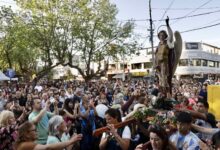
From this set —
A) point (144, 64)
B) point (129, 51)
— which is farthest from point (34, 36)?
point (144, 64)

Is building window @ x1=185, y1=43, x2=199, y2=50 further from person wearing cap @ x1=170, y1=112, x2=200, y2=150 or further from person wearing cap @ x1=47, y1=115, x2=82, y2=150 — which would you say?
person wearing cap @ x1=170, y1=112, x2=200, y2=150

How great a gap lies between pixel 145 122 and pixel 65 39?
996 inches

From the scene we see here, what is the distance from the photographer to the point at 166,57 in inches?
283

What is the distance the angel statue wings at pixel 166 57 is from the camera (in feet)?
23.3

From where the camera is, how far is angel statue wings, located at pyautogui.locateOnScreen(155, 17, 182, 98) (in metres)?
7.09

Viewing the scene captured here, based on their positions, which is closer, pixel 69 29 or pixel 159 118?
pixel 159 118

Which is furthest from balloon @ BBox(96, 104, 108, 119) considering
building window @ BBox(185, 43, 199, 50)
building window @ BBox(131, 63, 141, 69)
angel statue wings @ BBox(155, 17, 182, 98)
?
building window @ BBox(131, 63, 141, 69)

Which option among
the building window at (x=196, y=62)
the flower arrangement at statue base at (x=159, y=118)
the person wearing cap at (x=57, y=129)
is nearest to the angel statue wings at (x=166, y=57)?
the flower arrangement at statue base at (x=159, y=118)

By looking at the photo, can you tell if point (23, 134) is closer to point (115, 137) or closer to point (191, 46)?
point (115, 137)

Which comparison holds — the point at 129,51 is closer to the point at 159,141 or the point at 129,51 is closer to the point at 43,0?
the point at 43,0

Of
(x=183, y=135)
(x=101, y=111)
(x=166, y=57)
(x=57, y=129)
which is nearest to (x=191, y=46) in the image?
(x=166, y=57)

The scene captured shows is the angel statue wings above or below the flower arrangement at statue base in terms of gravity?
above

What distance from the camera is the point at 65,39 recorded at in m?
29.2

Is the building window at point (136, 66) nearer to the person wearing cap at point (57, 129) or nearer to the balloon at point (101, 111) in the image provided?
the balloon at point (101, 111)
